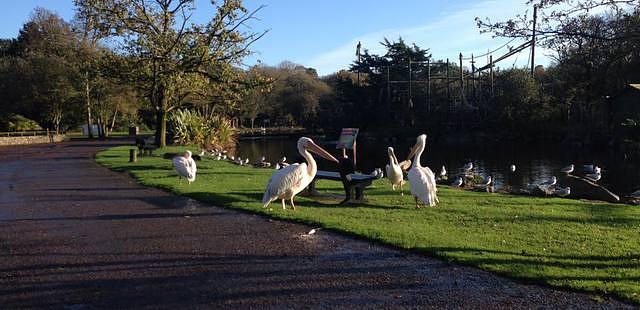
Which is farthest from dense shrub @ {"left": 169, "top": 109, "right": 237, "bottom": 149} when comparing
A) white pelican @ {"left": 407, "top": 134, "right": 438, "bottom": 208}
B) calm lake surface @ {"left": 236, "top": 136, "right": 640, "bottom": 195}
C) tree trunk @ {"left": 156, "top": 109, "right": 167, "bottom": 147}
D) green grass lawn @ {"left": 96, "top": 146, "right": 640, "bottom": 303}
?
white pelican @ {"left": 407, "top": 134, "right": 438, "bottom": 208}

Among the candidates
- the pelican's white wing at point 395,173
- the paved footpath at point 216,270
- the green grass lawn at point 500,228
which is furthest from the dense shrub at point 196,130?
the paved footpath at point 216,270

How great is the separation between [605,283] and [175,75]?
24652 mm

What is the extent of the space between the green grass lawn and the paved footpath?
1.23ft

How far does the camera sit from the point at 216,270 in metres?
6.47

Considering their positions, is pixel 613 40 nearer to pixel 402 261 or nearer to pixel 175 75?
pixel 402 261

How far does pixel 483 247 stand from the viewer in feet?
24.2

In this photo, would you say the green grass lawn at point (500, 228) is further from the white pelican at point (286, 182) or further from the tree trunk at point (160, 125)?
the tree trunk at point (160, 125)

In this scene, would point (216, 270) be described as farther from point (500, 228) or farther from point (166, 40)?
point (166, 40)

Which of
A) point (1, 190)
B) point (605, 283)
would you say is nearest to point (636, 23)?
point (605, 283)

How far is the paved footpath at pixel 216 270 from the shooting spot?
5.38 meters

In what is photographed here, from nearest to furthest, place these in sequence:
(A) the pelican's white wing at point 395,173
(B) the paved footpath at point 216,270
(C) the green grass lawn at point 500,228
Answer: (B) the paved footpath at point 216,270
(C) the green grass lawn at point 500,228
(A) the pelican's white wing at point 395,173

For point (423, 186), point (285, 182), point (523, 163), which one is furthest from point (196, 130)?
point (423, 186)

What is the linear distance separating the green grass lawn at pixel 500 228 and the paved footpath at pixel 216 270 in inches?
14.7

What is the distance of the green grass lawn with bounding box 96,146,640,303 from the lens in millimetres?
6262
